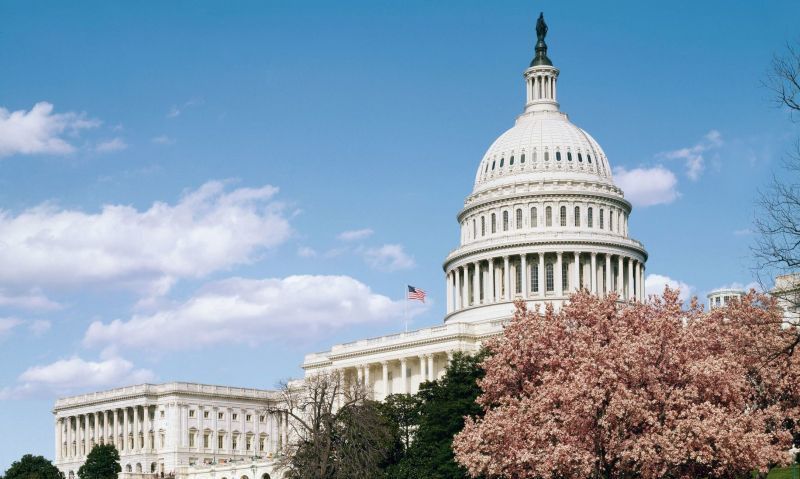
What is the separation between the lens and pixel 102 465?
175m

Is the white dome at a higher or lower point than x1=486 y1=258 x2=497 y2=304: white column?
higher

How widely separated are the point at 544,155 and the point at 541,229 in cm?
1081

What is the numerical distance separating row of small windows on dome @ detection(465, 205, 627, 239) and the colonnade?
15.2 feet

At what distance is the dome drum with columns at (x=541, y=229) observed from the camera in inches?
6521

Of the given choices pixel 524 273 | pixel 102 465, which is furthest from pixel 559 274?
pixel 102 465

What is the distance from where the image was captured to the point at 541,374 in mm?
73062

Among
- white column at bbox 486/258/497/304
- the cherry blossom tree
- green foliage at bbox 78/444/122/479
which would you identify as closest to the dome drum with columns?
white column at bbox 486/258/497/304

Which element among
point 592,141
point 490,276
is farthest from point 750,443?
point 592,141

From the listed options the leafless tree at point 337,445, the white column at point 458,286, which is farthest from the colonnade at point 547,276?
the leafless tree at point 337,445

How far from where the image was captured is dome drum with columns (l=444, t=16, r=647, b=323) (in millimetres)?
165625

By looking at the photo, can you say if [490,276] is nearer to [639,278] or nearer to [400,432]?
[639,278]

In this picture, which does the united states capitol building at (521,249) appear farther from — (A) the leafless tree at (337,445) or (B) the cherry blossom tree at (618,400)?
(B) the cherry blossom tree at (618,400)

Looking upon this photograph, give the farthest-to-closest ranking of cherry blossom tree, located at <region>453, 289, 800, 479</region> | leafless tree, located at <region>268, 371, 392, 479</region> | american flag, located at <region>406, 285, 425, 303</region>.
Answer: american flag, located at <region>406, 285, 425, 303</region>, leafless tree, located at <region>268, 371, 392, 479</region>, cherry blossom tree, located at <region>453, 289, 800, 479</region>

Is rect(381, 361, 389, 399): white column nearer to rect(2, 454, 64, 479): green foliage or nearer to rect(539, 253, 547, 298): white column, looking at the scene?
rect(539, 253, 547, 298): white column
